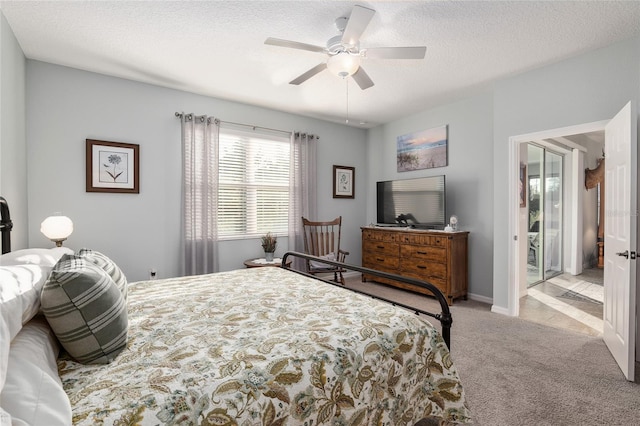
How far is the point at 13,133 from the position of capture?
8.32ft

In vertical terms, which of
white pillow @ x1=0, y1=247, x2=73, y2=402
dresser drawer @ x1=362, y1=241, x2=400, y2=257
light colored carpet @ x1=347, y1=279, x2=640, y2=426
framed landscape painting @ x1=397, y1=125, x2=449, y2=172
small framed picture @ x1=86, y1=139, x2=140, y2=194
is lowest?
light colored carpet @ x1=347, y1=279, x2=640, y2=426

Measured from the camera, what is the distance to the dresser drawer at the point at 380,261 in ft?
15.1

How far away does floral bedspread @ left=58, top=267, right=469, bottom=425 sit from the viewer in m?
0.96

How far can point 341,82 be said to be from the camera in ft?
11.8

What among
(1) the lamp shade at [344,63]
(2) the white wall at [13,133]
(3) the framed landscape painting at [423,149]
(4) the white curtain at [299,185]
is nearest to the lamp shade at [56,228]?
(2) the white wall at [13,133]

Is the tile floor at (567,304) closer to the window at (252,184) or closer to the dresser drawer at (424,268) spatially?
the dresser drawer at (424,268)

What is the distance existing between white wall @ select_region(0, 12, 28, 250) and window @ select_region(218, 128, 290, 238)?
1883mm

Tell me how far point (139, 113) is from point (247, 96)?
1249 mm

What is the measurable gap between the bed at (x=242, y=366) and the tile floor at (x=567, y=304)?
98.7 inches

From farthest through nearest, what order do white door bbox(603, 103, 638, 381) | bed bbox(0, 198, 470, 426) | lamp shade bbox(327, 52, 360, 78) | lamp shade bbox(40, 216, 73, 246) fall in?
lamp shade bbox(40, 216, 73, 246) → lamp shade bbox(327, 52, 360, 78) → white door bbox(603, 103, 638, 381) → bed bbox(0, 198, 470, 426)

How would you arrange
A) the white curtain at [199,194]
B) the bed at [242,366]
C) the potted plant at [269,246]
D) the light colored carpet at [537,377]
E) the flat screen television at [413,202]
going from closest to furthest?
1. the bed at [242,366]
2. the light colored carpet at [537,377]
3. the white curtain at [199,194]
4. the potted plant at [269,246]
5. the flat screen television at [413,202]

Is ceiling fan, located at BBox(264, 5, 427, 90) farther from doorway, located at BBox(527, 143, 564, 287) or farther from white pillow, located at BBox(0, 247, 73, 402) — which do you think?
doorway, located at BBox(527, 143, 564, 287)

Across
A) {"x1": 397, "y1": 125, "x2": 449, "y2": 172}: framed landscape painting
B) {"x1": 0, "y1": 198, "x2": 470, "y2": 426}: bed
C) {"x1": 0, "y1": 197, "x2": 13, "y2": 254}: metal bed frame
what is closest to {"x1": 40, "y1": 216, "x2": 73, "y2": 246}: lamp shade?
{"x1": 0, "y1": 197, "x2": 13, "y2": 254}: metal bed frame

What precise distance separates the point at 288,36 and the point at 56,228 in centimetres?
263
